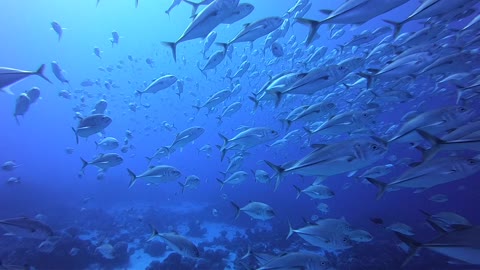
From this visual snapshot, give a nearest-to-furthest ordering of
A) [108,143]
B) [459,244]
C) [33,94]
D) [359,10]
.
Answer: [459,244]
[359,10]
[33,94]
[108,143]

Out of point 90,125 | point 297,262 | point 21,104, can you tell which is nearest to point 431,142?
point 297,262

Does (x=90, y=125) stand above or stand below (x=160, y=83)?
below

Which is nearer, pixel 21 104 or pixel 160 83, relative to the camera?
pixel 160 83

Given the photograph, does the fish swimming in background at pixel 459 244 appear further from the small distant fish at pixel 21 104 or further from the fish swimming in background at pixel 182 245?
the small distant fish at pixel 21 104

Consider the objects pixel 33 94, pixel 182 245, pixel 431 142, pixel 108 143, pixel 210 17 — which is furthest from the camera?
pixel 108 143

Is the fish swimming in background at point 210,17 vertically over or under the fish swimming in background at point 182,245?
over

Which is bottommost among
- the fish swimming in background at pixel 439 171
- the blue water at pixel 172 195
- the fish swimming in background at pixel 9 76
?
the blue water at pixel 172 195

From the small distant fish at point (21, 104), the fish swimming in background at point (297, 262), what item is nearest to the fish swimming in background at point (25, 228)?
the small distant fish at point (21, 104)

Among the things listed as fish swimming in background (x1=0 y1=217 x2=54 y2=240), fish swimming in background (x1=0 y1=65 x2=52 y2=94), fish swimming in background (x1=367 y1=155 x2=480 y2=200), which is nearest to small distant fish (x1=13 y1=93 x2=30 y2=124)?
fish swimming in background (x1=0 y1=217 x2=54 y2=240)

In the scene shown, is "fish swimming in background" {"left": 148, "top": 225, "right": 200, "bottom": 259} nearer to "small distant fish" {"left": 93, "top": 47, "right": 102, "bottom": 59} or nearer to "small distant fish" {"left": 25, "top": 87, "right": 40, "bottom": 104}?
"small distant fish" {"left": 25, "top": 87, "right": 40, "bottom": 104}

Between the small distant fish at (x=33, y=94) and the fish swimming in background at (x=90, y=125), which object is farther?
the small distant fish at (x=33, y=94)

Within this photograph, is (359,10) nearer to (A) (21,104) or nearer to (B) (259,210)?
(B) (259,210)

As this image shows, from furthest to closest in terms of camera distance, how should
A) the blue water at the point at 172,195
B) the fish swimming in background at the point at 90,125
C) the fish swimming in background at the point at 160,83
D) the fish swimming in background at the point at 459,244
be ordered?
the blue water at the point at 172,195 < the fish swimming in background at the point at 160,83 < the fish swimming in background at the point at 90,125 < the fish swimming in background at the point at 459,244

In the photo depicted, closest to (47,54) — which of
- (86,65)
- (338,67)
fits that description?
(86,65)
